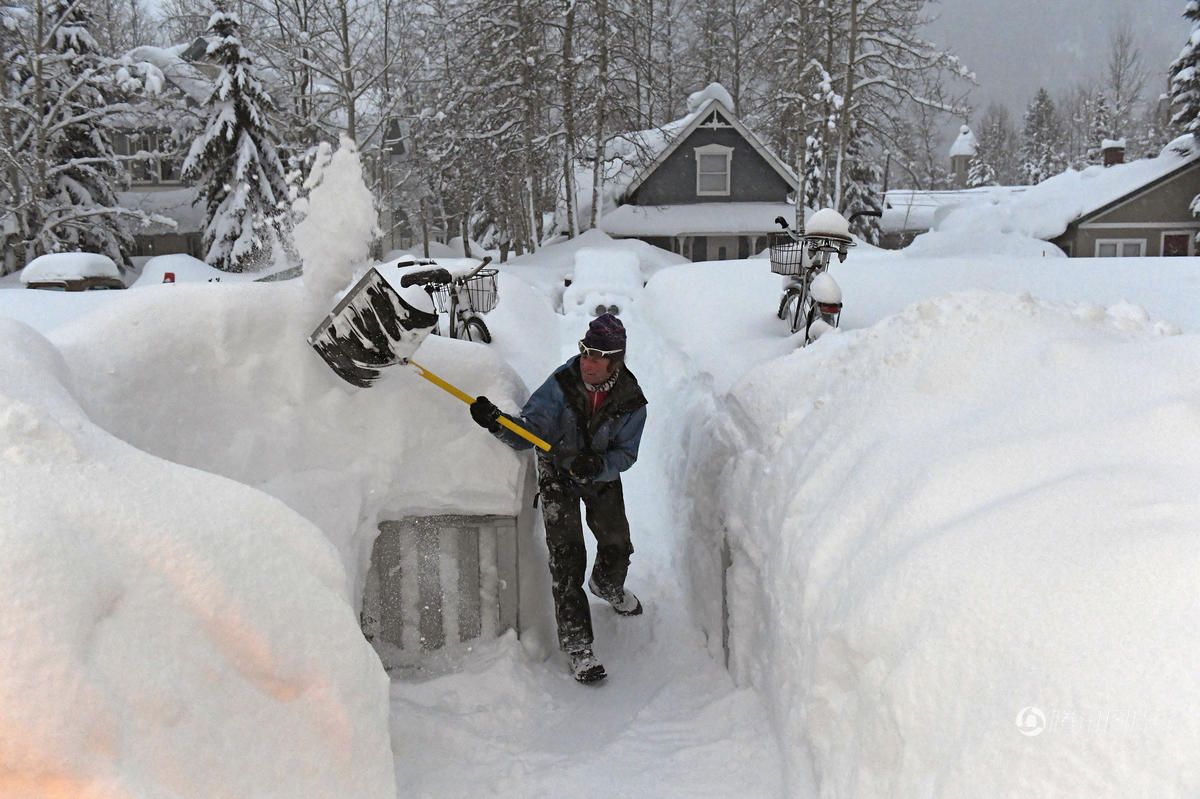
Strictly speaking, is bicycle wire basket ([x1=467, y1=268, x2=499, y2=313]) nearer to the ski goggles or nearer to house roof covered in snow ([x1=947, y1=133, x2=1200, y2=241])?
the ski goggles

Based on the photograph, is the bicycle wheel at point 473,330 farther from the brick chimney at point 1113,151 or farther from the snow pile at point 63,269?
the brick chimney at point 1113,151

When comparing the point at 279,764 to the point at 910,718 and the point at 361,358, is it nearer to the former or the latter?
the point at 910,718

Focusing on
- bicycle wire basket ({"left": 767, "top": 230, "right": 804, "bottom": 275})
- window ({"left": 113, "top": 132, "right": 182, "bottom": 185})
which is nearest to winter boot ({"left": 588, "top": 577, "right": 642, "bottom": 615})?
bicycle wire basket ({"left": 767, "top": 230, "right": 804, "bottom": 275})

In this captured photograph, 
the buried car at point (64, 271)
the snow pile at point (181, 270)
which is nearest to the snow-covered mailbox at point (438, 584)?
the buried car at point (64, 271)

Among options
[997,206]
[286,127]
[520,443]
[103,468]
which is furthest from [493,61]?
[103,468]

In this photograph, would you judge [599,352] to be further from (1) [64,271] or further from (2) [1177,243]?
(2) [1177,243]

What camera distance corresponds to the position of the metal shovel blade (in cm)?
369

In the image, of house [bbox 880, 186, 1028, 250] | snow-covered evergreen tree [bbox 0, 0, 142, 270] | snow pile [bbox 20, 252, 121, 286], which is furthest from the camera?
house [bbox 880, 186, 1028, 250]

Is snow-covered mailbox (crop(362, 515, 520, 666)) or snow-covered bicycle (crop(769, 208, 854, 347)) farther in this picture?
snow-covered bicycle (crop(769, 208, 854, 347))

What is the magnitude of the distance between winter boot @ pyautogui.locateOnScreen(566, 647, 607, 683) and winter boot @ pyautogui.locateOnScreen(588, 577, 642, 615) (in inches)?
19.5

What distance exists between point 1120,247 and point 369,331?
89.5ft

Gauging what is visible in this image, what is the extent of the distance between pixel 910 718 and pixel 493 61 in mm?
22110

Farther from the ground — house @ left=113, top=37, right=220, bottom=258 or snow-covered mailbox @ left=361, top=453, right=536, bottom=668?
house @ left=113, top=37, right=220, bottom=258

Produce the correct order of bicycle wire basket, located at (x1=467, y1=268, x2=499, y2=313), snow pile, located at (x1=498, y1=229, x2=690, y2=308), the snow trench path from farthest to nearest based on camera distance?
snow pile, located at (x1=498, y1=229, x2=690, y2=308) → bicycle wire basket, located at (x1=467, y1=268, x2=499, y2=313) → the snow trench path
